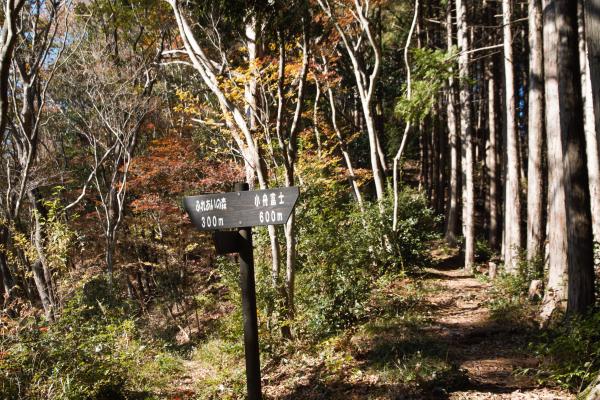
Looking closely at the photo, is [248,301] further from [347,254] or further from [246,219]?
[347,254]

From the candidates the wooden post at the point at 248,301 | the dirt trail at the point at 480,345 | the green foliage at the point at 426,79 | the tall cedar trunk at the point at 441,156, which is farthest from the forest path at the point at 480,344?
the tall cedar trunk at the point at 441,156

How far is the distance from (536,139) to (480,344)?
14.9 feet

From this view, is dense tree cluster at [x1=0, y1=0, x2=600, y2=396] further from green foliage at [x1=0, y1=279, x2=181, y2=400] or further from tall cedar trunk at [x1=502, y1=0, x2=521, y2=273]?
green foliage at [x1=0, y1=279, x2=181, y2=400]

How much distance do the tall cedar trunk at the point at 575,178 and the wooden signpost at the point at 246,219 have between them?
3.98 metres

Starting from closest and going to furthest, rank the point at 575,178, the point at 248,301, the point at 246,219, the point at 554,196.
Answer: the point at 246,219 < the point at 248,301 < the point at 575,178 < the point at 554,196

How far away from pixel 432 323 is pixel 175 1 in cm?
678

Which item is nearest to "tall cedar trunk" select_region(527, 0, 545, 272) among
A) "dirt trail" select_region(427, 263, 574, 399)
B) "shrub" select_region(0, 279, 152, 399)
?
"dirt trail" select_region(427, 263, 574, 399)

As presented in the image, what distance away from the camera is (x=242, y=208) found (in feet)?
11.3

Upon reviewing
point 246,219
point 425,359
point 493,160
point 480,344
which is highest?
point 493,160

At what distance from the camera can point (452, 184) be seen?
1459 cm

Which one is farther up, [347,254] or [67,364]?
[347,254]

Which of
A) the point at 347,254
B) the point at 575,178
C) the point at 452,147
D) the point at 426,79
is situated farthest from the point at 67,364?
the point at 452,147

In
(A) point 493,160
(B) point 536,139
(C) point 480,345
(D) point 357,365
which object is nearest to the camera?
(D) point 357,365

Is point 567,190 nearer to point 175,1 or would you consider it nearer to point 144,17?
point 175,1
